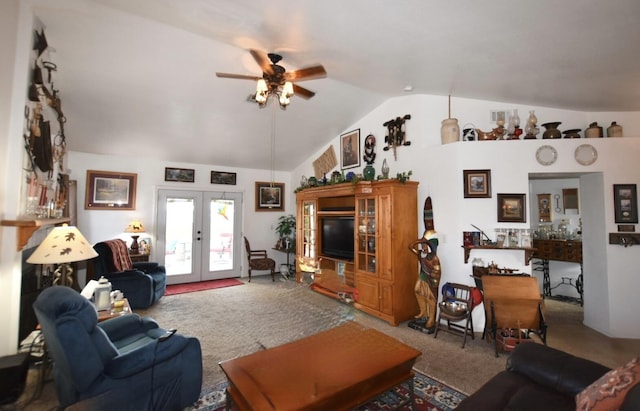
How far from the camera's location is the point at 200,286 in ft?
18.8

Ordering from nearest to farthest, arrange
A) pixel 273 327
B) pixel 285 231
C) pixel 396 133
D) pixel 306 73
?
pixel 306 73
pixel 273 327
pixel 396 133
pixel 285 231

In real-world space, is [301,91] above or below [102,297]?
above

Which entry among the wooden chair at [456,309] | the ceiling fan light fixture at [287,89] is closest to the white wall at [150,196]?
the ceiling fan light fixture at [287,89]

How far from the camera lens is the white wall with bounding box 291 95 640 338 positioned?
11.2 ft

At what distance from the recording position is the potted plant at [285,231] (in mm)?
6617

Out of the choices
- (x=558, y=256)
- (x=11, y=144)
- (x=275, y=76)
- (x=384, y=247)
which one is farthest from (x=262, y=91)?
(x=558, y=256)

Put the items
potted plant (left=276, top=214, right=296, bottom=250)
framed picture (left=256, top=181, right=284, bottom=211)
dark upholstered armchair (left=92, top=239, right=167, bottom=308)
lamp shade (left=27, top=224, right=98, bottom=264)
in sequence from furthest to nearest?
framed picture (left=256, top=181, right=284, bottom=211) < potted plant (left=276, top=214, right=296, bottom=250) < dark upholstered armchair (left=92, top=239, right=167, bottom=308) < lamp shade (left=27, top=224, right=98, bottom=264)

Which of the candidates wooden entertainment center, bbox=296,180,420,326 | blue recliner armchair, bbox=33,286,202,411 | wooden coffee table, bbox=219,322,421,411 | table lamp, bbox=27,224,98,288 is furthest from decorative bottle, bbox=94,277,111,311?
wooden entertainment center, bbox=296,180,420,326

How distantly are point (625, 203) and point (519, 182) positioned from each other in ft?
3.91

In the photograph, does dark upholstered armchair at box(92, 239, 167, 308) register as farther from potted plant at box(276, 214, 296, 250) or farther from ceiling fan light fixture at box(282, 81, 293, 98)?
ceiling fan light fixture at box(282, 81, 293, 98)

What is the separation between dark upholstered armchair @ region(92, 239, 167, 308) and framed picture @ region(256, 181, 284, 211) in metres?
2.88

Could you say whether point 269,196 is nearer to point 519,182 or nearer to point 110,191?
point 110,191

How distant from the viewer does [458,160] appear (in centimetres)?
373

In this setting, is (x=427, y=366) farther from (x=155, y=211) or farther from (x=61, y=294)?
(x=155, y=211)
